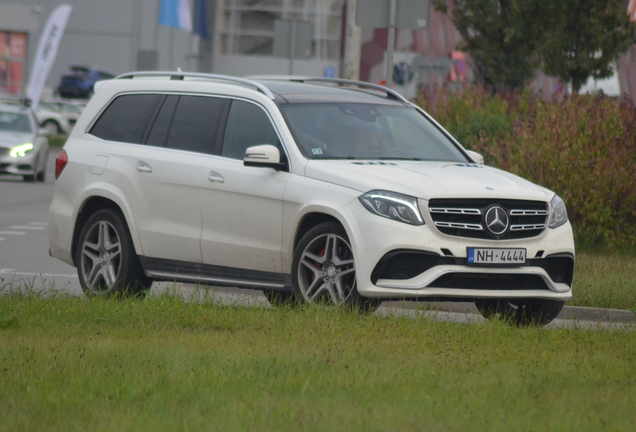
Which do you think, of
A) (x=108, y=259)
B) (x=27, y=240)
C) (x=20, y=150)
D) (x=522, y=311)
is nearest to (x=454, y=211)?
(x=522, y=311)

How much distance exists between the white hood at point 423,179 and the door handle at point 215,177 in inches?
31.4

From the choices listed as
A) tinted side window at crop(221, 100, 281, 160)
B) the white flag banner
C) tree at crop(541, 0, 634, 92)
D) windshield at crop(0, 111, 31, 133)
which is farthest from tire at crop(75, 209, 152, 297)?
the white flag banner

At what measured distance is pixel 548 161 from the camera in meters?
14.9

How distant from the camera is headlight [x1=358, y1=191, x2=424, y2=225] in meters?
7.72

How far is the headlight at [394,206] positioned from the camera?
25.3 ft

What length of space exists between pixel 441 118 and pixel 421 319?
1192 cm

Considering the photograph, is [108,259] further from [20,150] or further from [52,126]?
[52,126]

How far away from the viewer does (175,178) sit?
9.20m

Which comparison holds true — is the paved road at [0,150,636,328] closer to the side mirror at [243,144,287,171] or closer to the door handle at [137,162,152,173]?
the door handle at [137,162,152,173]

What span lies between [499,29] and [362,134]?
17.6 m

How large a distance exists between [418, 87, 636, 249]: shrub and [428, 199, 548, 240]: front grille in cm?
654

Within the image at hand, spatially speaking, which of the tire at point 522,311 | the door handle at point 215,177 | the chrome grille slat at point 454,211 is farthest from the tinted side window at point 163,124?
the tire at point 522,311

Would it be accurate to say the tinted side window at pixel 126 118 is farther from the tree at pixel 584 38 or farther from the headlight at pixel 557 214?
the tree at pixel 584 38

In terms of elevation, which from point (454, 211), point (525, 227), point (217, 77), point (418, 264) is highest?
point (217, 77)
